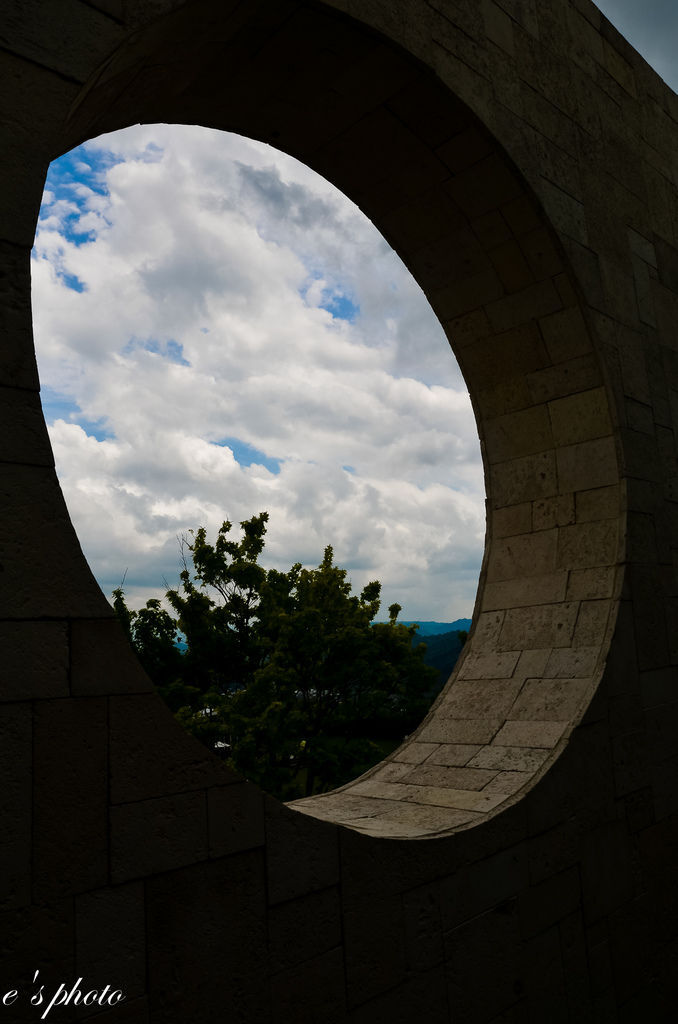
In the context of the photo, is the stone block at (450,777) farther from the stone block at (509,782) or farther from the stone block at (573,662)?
the stone block at (573,662)

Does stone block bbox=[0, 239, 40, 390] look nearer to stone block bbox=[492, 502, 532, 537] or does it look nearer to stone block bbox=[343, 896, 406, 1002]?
stone block bbox=[343, 896, 406, 1002]

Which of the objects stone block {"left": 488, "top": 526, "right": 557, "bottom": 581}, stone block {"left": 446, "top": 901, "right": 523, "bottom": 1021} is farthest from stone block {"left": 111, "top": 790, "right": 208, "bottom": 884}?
stone block {"left": 488, "top": 526, "right": 557, "bottom": 581}

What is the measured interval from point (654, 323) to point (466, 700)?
284 cm

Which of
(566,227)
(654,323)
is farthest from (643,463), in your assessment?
(566,227)

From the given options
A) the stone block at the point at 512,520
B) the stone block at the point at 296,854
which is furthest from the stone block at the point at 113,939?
the stone block at the point at 512,520

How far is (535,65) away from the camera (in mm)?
4285

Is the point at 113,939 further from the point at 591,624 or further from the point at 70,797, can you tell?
the point at 591,624

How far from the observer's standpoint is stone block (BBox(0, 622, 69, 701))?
5.76 feet

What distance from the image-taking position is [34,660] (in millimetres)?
1803

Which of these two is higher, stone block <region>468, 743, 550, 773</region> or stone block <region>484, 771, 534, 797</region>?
stone block <region>468, 743, 550, 773</region>

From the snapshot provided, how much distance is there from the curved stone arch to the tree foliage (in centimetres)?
929

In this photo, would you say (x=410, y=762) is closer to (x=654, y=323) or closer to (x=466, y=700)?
(x=466, y=700)

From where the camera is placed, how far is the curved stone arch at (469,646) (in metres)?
1.87

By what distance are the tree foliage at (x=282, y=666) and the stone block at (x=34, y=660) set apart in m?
11.2
